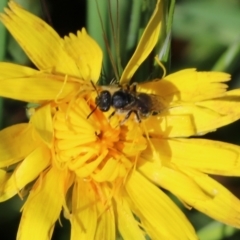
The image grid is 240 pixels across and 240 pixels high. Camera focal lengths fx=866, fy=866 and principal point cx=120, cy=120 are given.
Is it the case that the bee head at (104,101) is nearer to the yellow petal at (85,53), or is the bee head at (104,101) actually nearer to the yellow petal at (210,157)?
the yellow petal at (85,53)

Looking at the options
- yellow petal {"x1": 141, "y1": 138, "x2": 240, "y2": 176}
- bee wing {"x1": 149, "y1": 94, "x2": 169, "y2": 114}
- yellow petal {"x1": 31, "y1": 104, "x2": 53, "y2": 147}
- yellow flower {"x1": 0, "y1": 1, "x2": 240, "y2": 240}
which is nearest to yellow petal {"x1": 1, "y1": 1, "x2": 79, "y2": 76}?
yellow flower {"x1": 0, "y1": 1, "x2": 240, "y2": 240}

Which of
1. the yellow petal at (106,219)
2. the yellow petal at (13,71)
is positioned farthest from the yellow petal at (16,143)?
the yellow petal at (106,219)

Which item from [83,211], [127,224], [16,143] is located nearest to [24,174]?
[16,143]

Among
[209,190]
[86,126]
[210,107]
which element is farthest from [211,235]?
[86,126]

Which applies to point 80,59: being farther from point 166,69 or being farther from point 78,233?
point 78,233

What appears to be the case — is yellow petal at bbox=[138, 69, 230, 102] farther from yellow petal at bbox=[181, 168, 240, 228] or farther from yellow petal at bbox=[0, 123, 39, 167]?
yellow petal at bbox=[0, 123, 39, 167]

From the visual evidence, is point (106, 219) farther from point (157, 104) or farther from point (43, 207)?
point (157, 104)
